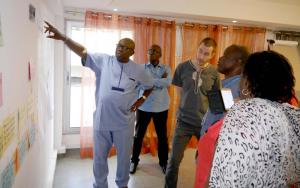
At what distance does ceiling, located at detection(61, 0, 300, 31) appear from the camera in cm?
306

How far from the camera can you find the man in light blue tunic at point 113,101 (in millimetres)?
2287

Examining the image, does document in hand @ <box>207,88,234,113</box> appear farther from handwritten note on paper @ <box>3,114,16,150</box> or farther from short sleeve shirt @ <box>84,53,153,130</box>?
handwritten note on paper @ <box>3,114,16,150</box>

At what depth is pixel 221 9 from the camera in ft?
10.9

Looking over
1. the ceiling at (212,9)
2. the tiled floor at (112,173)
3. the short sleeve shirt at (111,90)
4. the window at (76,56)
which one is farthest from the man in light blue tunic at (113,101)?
the window at (76,56)

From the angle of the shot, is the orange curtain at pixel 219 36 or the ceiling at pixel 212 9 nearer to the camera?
the ceiling at pixel 212 9

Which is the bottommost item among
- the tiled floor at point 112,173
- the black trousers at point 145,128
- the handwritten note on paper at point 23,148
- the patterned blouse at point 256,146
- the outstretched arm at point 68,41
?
the tiled floor at point 112,173

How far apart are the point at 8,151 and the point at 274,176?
103 centimetres

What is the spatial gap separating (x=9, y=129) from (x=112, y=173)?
2207mm

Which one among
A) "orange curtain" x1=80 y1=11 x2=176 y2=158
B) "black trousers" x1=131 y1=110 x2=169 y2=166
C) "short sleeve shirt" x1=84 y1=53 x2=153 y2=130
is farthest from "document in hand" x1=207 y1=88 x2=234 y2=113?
"orange curtain" x1=80 y1=11 x2=176 y2=158

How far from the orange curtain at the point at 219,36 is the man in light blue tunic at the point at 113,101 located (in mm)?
1515

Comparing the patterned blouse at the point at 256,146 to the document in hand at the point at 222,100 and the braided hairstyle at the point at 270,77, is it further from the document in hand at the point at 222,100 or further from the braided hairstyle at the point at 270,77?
the document in hand at the point at 222,100

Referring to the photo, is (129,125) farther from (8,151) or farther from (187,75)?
(8,151)

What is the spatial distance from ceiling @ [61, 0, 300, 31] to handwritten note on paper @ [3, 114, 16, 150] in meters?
2.13

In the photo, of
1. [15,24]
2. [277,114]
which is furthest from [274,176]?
[15,24]
